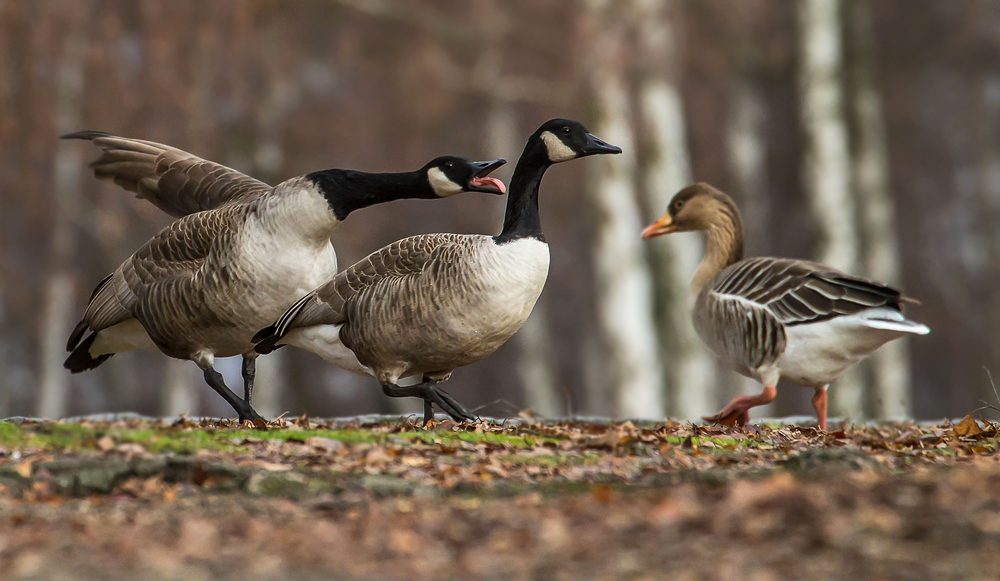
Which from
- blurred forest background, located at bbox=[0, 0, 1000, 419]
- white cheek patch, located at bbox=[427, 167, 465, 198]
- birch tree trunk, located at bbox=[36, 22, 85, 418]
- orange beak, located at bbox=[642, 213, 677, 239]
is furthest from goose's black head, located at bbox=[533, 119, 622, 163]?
birch tree trunk, located at bbox=[36, 22, 85, 418]

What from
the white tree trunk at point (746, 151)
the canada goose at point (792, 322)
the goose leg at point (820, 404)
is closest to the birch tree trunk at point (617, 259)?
the white tree trunk at point (746, 151)

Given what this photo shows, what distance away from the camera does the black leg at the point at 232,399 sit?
333 inches

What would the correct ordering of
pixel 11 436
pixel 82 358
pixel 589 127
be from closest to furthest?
pixel 11 436, pixel 82 358, pixel 589 127

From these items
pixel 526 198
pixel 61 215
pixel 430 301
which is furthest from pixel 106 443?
pixel 61 215

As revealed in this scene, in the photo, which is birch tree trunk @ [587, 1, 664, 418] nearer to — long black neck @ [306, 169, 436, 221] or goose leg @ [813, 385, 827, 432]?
goose leg @ [813, 385, 827, 432]

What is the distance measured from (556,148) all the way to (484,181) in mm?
659

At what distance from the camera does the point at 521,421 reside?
30.9 feet

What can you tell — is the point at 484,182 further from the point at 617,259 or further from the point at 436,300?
the point at 617,259

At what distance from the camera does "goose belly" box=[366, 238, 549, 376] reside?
7910mm

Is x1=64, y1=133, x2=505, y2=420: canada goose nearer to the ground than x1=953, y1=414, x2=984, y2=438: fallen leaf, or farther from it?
farther from it

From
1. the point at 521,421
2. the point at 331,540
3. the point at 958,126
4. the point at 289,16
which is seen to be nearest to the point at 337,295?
the point at 521,421

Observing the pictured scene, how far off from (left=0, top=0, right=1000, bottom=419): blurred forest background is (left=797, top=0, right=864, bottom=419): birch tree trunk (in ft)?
0.10

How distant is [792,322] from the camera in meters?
9.07

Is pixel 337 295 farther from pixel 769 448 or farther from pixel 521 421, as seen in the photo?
pixel 769 448
